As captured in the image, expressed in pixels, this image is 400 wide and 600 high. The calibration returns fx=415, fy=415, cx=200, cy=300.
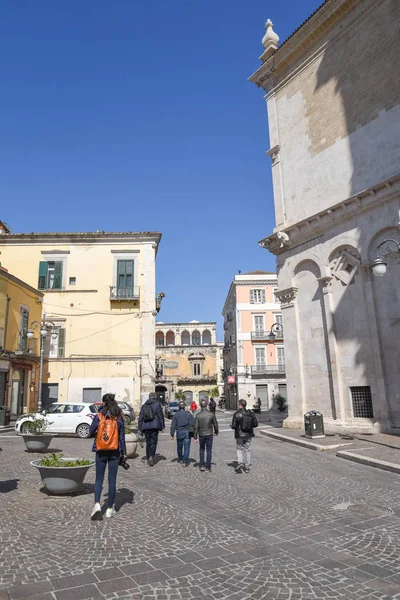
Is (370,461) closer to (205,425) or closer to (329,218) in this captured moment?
(205,425)

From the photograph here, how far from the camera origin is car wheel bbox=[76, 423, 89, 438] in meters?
17.1

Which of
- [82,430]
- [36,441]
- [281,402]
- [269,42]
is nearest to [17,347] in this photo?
[82,430]

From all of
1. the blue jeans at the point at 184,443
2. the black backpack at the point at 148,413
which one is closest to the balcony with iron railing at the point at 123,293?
the black backpack at the point at 148,413

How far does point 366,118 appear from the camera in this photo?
16047mm

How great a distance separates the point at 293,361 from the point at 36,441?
1062 centimetres

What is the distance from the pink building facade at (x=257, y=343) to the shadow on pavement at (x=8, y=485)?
3673 cm

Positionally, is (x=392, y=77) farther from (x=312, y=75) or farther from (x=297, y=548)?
(x=297, y=548)

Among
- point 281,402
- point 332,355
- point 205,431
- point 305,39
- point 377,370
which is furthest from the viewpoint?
point 281,402

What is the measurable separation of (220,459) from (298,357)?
7.67m

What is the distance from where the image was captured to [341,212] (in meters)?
16.3

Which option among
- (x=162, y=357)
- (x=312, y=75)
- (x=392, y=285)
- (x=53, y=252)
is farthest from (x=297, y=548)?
(x=162, y=357)

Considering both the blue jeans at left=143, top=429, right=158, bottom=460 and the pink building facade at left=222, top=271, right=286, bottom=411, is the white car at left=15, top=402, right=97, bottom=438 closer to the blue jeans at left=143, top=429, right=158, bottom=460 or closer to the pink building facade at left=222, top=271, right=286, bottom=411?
the blue jeans at left=143, top=429, right=158, bottom=460

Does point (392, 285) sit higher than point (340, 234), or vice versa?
point (340, 234)

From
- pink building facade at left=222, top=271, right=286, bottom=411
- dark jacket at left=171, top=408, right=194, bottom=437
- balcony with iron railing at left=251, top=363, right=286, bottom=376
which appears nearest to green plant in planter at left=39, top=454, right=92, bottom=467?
dark jacket at left=171, top=408, right=194, bottom=437
